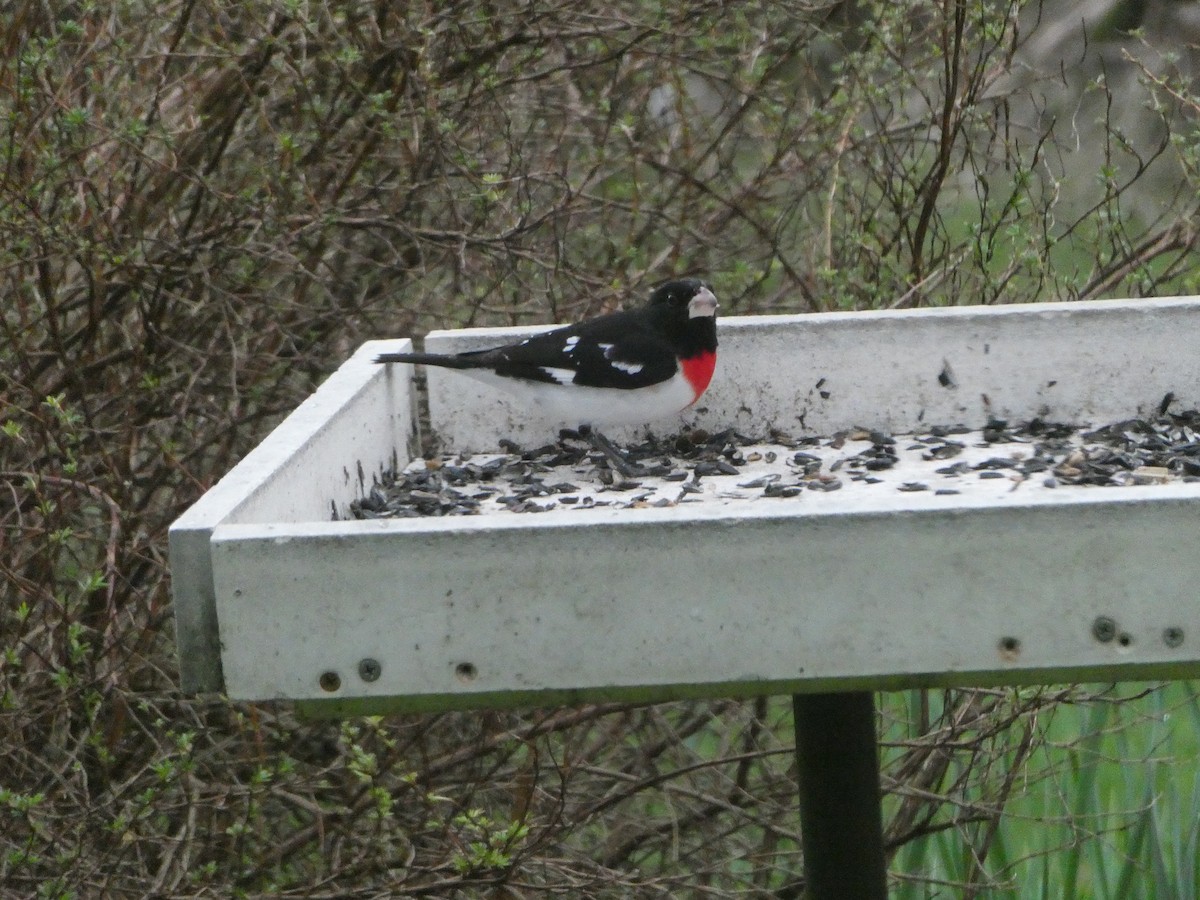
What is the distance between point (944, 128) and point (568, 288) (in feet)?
3.95

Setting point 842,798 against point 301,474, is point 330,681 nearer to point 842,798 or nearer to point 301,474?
point 301,474

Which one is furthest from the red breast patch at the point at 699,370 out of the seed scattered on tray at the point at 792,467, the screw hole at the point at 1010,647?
the screw hole at the point at 1010,647

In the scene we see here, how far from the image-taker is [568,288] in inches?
184

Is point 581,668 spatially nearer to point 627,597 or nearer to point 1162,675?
point 627,597

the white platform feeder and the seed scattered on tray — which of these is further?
the seed scattered on tray

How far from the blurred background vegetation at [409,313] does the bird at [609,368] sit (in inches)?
28.9

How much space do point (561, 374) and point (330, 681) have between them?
1260 mm

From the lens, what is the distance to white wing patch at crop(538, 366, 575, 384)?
10.1 ft

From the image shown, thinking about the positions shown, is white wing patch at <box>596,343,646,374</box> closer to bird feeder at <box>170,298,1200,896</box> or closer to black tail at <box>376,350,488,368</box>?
black tail at <box>376,350,488,368</box>

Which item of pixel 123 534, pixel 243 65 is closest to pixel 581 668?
pixel 123 534

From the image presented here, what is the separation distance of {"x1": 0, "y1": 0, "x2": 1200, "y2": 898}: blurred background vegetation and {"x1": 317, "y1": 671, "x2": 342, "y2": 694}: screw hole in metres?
1.27

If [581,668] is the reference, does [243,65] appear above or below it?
above

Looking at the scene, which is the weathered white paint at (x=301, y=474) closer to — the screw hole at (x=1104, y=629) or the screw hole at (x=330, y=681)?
the screw hole at (x=330, y=681)

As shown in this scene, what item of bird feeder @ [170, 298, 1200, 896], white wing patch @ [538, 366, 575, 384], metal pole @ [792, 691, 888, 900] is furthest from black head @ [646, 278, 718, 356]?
bird feeder @ [170, 298, 1200, 896]
